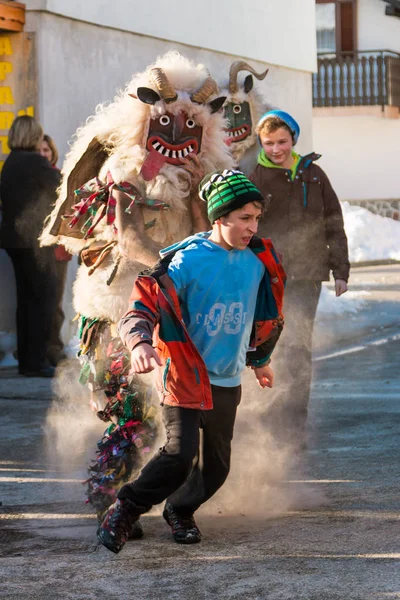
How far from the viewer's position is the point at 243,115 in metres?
9.06

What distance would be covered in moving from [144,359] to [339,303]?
35.9 feet

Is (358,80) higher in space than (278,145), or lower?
higher

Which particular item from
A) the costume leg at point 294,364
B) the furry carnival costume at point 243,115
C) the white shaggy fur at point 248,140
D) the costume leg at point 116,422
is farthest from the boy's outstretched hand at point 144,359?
the furry carnival costume at point 243,115

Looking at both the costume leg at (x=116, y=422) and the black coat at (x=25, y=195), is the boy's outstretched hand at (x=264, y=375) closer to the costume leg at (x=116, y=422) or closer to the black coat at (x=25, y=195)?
the costume leg at (x=116, y=422)

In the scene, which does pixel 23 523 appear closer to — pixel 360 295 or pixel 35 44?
pixel 35 44

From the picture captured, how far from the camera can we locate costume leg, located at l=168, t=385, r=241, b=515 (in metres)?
4.90

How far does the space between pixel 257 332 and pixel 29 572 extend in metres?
1.27

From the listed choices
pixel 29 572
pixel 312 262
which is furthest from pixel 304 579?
pixel 312 262

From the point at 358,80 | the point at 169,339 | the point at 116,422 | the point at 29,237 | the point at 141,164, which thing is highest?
the point at 358,80

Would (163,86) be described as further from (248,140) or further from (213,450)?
(248,140)

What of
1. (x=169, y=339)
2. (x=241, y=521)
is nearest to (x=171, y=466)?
(x=169, y=339)

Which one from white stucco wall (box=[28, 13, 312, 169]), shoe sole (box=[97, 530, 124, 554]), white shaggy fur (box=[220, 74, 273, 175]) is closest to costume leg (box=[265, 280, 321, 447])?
white shaggy fur (box=[220, 74, 273, 175])

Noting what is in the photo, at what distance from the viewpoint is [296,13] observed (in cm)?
1739

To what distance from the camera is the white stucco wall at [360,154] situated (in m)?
31.7
